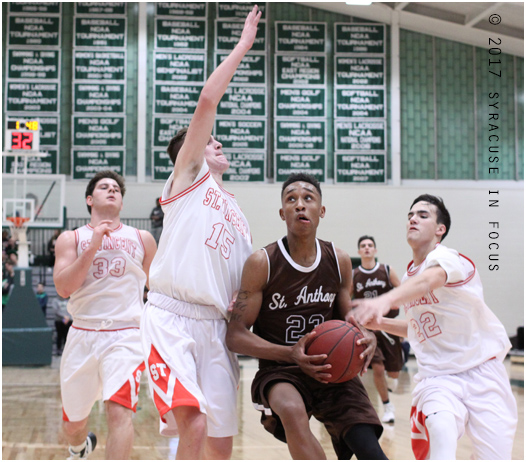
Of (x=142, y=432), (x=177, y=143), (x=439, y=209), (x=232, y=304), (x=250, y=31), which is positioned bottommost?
(x=142, y=432)

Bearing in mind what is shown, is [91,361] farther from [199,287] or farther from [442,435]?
[442,435]

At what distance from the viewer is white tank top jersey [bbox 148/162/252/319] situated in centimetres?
337

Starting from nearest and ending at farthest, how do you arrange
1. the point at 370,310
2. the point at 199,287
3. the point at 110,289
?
the point at 370,310 → the point at 199,287 → the point at 110,289

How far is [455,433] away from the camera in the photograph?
10.6ft

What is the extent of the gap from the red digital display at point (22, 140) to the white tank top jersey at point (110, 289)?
924cm

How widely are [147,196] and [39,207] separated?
2.80 metres

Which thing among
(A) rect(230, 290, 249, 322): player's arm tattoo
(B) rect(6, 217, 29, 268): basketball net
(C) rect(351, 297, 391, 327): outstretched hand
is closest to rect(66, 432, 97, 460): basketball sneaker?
(A) rect(230, 290, 249, 322): player's arm tattoo

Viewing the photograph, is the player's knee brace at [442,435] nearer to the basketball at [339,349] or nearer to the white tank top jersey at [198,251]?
the basketball at [339,349]

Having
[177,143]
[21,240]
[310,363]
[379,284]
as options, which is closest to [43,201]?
[21,240]

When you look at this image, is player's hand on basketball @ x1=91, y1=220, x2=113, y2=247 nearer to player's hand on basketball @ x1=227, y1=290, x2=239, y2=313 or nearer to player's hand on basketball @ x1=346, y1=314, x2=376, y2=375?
player's hand on basketball @ x1=227, y1=290, x2=239, y2=313

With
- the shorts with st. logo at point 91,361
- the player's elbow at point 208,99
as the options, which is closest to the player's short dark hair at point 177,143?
the player's elbow at point 208,99

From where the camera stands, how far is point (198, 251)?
3379mm

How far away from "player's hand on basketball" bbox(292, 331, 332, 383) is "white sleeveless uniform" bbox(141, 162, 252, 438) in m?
0.46

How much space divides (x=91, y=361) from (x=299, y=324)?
1620 millimetres
